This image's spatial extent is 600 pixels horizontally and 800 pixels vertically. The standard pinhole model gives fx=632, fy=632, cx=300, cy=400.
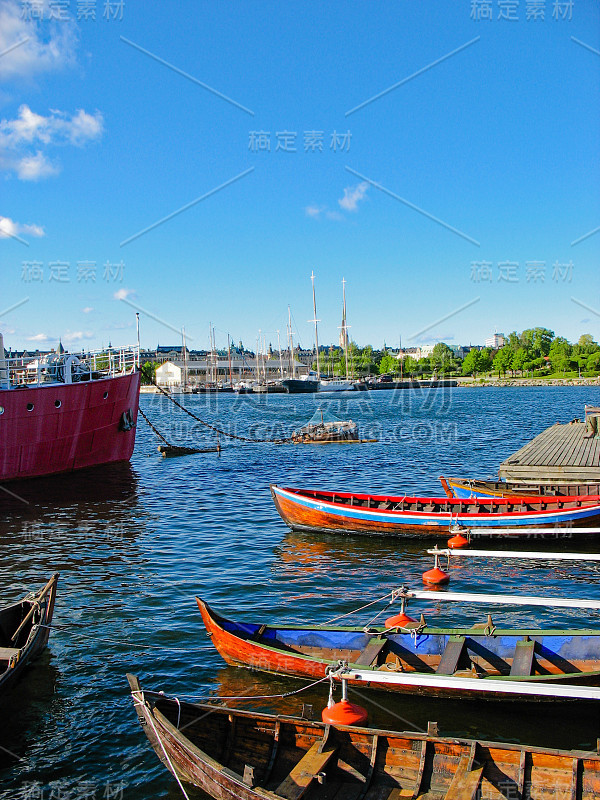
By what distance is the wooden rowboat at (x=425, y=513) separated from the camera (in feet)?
65.0

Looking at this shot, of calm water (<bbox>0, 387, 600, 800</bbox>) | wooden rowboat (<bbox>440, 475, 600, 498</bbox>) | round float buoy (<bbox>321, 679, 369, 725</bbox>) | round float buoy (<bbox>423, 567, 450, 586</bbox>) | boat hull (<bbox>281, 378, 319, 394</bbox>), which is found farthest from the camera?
boat hull (<bbox>281, 378, 319, 394</bbox>)

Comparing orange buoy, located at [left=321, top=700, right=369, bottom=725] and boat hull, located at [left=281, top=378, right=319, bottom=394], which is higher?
boat hull, located at [left=281, top=378, right=319, bottom=394]

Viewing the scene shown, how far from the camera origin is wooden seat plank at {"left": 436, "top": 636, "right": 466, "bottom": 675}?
33.6 feet

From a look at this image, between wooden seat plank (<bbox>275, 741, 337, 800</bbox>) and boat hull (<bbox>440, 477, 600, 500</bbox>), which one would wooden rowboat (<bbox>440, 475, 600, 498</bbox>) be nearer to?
boat hull (<bbox>440, 477, 600, 500</bbox>)

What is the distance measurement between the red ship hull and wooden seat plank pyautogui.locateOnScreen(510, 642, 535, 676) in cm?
2422

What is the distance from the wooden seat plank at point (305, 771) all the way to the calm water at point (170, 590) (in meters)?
2.10

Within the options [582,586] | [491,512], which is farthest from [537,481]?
[582,586]

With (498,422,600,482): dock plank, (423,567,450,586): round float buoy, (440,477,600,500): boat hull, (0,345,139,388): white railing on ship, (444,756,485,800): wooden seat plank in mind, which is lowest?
→ (423,567,450,586): round float buoy

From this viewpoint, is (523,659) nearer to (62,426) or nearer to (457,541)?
(457,541)

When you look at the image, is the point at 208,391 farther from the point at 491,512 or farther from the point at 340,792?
the point at 340,792

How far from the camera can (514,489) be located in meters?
24.3

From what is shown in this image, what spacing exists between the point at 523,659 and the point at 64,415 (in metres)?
26.1

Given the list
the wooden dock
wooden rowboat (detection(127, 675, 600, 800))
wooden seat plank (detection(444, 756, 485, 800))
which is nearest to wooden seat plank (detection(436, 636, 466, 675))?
wooden rowboat (detection(127, 675, 600, 800))

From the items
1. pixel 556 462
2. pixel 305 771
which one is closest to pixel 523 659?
pixel 305 771
